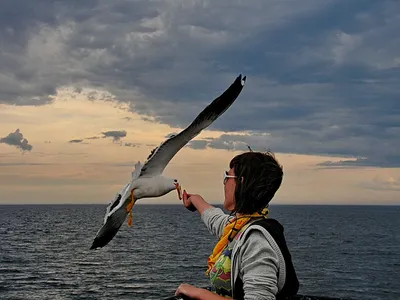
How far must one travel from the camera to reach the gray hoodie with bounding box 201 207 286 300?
300 cm

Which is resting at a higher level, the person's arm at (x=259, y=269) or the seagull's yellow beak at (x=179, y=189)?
the seagull's yellow beak at (x=179, y=189)

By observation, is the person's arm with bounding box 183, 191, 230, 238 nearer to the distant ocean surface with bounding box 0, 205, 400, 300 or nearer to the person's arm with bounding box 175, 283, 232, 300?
the person's arm with bounding box 175, 283, 232, 300

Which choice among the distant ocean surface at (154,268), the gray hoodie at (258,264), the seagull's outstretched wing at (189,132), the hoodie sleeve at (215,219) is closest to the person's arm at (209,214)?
the hoodie sleeve at (215,219)

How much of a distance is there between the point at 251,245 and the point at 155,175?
3.21 meters

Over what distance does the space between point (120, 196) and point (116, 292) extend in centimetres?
2927

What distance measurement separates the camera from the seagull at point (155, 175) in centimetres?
594

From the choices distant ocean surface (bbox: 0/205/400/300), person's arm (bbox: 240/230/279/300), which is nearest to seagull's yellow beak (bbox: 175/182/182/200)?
person's arm (bbox: 240/230/279/300)

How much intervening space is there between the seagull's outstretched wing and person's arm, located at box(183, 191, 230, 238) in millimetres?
1767

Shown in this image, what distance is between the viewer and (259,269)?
3.02m

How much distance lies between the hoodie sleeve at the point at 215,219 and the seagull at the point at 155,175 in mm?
1296

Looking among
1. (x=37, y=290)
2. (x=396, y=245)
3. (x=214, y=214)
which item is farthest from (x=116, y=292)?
(x=396, y=245)

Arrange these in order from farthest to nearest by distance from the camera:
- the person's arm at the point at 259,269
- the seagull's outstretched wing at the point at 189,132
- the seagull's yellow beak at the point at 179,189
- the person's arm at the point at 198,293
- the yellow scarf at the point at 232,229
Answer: the seagull's outstretched wing at the point at 189,132, the seagull's yellow beak at the point at 179,189, the yellow scarf at the point at 232,229, the person's arm at the point at 198,293, the person's arm at the point at 259,269

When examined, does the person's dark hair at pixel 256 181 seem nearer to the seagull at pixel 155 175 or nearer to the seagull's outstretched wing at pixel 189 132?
the seagull at pixel 155 175

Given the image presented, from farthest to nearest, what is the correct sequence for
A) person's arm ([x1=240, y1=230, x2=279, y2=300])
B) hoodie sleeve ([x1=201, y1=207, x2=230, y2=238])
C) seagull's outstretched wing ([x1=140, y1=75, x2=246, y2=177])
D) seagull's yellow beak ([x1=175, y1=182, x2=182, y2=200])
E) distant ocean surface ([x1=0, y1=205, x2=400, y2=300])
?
distant ocean surface ([x1=0, y1=205, x2=400, y2=300]) < seagull's outstretched wing ([x1=140, y1=75, x2=246, y2=177]) < seagull's yellow beak ([x1=175, y1=182, x2=182, y2=200]) < hoodie sleeve ([x1=201, y1=207, x2=230, y2=238]) < person's arm ([x1=240, y1=230, x2=279, y2=300])
